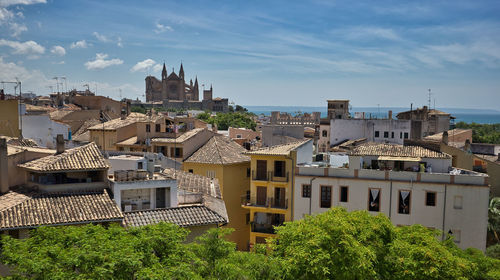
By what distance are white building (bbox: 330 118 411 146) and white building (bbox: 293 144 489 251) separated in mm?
19027

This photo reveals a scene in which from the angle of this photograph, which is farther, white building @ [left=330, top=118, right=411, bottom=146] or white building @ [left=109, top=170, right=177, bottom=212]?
white building @ [left=330, top=118, right=411, bottom=146]

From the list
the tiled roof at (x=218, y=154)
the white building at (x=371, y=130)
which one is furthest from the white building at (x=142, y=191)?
the white building at (x=371, y=130)

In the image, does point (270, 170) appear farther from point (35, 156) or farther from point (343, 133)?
point (343, 133)

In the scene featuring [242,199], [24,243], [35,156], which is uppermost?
[35,156]

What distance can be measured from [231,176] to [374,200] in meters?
12.8

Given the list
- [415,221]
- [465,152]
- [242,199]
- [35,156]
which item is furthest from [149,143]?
[465,152]

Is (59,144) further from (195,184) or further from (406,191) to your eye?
(406,191)

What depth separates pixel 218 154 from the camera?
38.9 m

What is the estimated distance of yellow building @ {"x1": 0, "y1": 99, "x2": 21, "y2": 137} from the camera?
3250cm

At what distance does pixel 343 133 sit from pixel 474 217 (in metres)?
26.4

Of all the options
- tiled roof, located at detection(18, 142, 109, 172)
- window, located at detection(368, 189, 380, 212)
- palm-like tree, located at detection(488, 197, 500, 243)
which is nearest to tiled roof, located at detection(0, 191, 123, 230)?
tiled roof, located at detection(18, 142, 109, 172)

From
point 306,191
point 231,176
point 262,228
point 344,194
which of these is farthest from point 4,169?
point 344,194

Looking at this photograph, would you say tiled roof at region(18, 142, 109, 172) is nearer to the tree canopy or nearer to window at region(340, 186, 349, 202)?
the tree canopy

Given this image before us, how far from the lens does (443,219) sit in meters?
28.3
